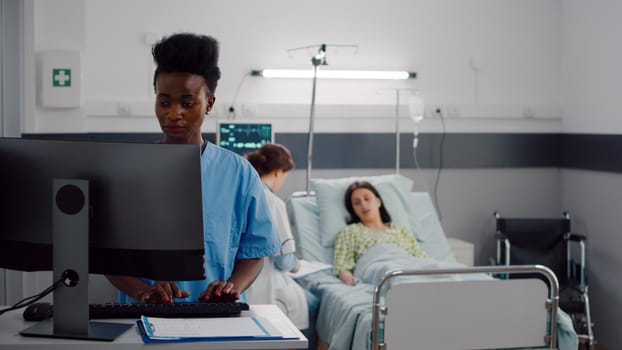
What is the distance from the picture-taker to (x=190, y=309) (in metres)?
1.93

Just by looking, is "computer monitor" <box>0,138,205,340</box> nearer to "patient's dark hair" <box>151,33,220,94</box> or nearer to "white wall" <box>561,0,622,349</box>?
"patient's dark hair" <box>151,33,220,94</box>

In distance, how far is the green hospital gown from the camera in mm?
4520

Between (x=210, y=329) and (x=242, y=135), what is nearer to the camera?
(x=210, y=329)

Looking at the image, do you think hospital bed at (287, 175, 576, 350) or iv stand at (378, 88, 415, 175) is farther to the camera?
iv stand at (378, 88, 415, 175)

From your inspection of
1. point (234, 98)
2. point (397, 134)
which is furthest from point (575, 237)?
point (234, 98)

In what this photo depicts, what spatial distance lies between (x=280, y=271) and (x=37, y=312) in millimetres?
2039

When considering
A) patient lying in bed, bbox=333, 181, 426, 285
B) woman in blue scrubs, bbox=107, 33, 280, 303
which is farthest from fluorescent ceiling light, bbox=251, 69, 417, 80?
woman in blue scrubs, bbox=107, 33, 280, 303

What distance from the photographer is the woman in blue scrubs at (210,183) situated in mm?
2203

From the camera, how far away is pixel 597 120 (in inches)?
203

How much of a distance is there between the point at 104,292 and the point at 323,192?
1.72 metres

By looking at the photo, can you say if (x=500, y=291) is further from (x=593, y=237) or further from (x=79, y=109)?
(x=79, y=109)

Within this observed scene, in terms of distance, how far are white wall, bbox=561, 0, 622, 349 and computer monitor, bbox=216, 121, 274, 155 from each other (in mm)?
2079

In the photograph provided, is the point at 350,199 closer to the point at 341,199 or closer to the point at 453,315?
the point at 341,199

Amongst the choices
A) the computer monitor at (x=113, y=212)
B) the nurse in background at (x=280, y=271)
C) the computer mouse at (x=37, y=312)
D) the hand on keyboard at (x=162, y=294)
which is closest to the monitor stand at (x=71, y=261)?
the computer monitor at (x=113, y=212)
